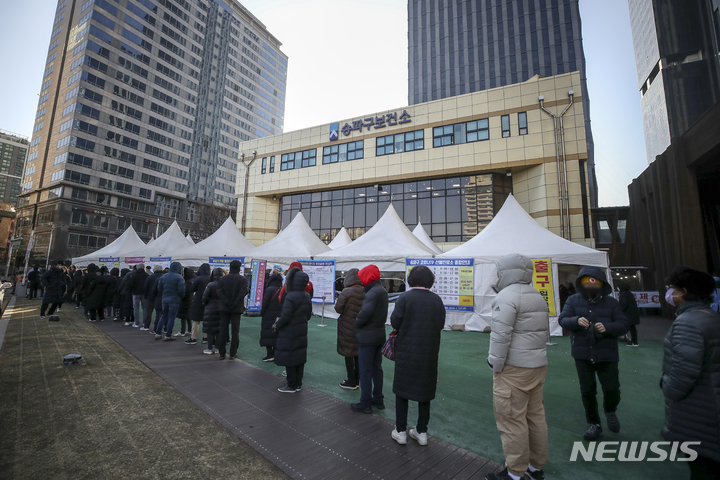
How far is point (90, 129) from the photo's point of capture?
44125mm

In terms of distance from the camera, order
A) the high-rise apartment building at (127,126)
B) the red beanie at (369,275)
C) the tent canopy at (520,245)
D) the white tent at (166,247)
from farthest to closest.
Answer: the high-rise apartment building at (127,126)
the white tent at (166,247)
the tent canopy at (520,245)
the red beanie at (369,275)

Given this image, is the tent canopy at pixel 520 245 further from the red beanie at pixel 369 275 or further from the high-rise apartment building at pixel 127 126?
the high-rise apartment building at pixel 127 126

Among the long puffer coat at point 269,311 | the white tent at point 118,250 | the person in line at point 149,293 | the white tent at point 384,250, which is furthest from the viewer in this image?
the white tent at point 118,250

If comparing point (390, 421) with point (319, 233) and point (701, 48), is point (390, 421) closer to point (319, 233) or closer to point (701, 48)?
point (319, 233)

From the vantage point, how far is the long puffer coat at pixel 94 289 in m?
10.4

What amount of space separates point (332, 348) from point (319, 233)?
17.5 m

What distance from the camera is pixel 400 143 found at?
70.7ft

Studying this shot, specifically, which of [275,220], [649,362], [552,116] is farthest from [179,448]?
[275,220]

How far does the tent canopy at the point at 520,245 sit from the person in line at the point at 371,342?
6746 mm

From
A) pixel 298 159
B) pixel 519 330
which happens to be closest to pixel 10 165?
pixel 298 159

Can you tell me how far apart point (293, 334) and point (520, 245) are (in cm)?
822

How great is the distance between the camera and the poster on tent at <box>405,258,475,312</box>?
33.0 feet

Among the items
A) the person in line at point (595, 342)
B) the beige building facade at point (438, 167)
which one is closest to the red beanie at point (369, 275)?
the person in line at point (595, 342)

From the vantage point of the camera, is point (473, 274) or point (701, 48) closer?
point (473, 274)
